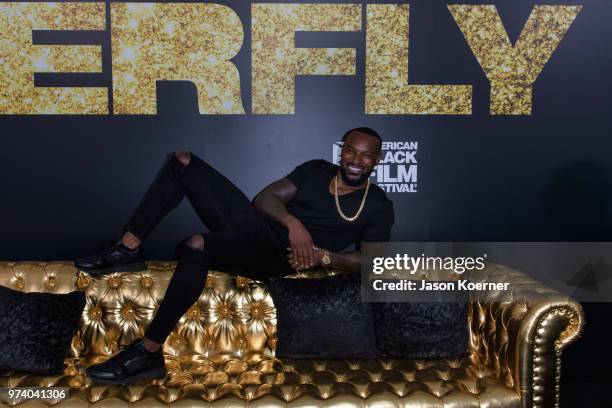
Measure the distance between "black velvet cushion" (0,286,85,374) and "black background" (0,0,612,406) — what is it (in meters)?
0.93

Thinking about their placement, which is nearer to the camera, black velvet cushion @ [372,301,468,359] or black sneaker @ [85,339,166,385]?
black sneaker @ [85,339,166,385]

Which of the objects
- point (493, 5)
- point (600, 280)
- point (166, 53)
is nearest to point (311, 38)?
point (166, 53)

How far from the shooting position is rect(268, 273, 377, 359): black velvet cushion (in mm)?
2309

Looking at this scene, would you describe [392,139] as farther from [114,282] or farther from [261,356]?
[114,282]

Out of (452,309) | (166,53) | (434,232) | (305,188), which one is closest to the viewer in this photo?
(452,309)

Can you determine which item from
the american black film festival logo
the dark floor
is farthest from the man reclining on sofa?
the dark floor

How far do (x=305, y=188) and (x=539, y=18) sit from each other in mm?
1614

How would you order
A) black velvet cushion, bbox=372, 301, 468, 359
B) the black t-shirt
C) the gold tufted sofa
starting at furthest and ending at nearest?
the black t-shirt, black velvet cushion, bbox=372, 301, 468, 359, the gold tufted sofa

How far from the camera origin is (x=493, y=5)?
309 cm

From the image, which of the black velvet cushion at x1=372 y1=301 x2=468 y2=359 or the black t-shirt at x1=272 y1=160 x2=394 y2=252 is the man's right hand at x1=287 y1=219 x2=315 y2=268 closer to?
the black t-shirt at x1=272 y1=160 x2=394 y2=252

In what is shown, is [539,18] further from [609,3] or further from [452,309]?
[452,309]

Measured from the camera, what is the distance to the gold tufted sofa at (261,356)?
6.68 ft

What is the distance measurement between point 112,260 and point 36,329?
0.41 meters

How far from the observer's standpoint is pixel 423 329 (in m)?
2.32
